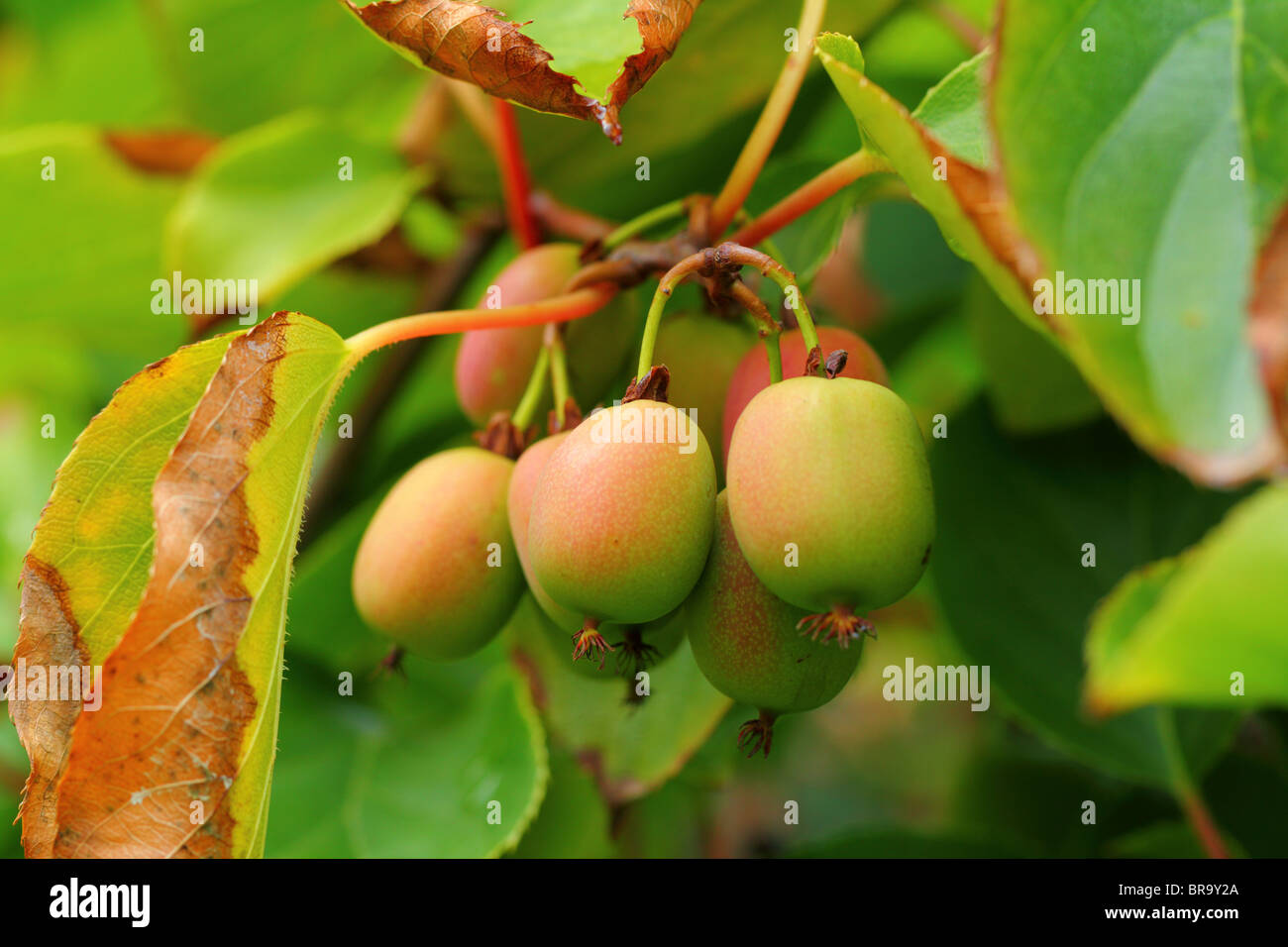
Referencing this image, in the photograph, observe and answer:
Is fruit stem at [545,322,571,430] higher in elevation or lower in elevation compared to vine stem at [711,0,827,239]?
lower

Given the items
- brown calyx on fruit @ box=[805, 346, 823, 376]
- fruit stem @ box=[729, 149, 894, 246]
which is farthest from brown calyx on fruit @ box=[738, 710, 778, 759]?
fruit stem @ box=[729, 149, 894, 246]

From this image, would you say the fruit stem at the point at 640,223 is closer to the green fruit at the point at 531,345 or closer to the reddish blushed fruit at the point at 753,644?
the green fruit at the point at 531,345

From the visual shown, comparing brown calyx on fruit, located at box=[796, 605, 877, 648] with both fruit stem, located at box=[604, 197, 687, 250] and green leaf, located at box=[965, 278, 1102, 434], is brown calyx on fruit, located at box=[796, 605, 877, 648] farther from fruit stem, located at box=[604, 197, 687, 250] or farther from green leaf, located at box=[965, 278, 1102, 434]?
green leaf, located at box=[965, 278, 1102, 434]

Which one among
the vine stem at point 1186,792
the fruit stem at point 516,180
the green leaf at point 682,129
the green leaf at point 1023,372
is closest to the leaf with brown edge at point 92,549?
the fruit stem at point 516,180

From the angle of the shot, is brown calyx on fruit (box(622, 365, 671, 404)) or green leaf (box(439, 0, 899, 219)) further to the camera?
green leaf (box(439, 0, 899, 219))
